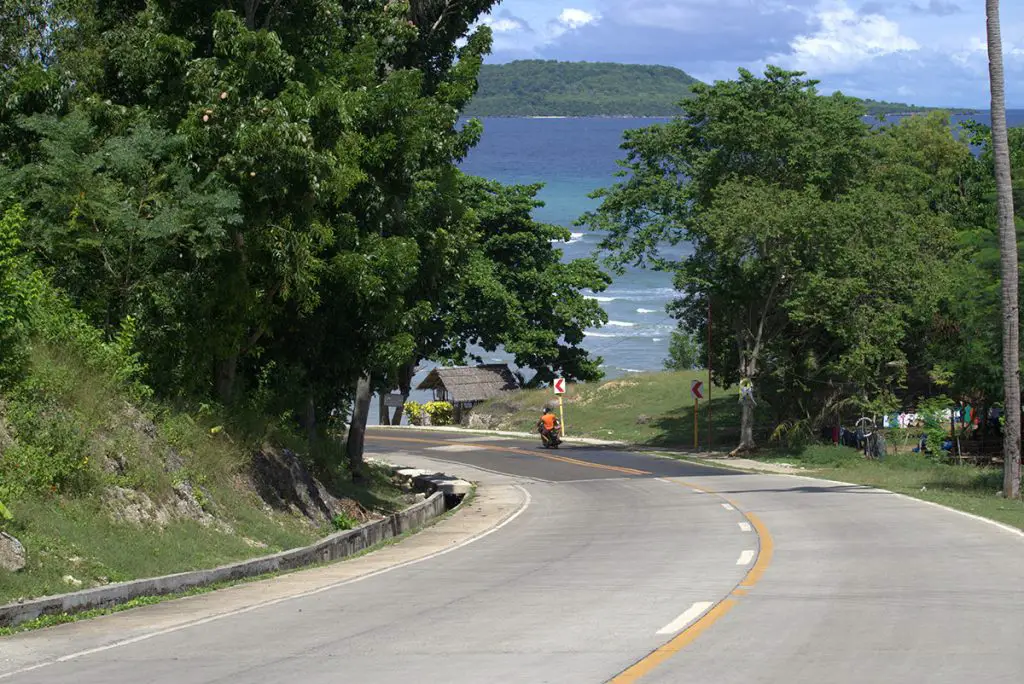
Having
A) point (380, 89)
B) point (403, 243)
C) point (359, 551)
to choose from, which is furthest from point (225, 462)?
point (380, 89)

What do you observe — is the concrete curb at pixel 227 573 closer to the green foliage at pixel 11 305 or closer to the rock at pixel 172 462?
the rock at pixel 172 462

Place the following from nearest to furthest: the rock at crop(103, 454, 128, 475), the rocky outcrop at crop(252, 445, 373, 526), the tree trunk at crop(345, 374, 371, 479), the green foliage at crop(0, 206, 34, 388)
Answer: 1. the green foliage at crop(0, 206, 34, 388)
2. the rock at crop(103, 454, 128, 475)
3. the rocky outcrop at crop(252, 445, 373, 526)
4. the tree trunk at crop(345, 374, 371, 479)

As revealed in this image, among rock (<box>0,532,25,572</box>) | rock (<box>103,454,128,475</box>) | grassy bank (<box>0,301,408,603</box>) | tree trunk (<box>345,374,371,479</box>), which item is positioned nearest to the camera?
rock (<box>0,532,25,572</box>)

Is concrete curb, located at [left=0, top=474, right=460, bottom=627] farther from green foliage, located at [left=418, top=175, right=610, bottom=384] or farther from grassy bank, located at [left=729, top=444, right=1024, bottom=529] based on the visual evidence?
green foliage, located at [left=418, top=175, right=610, bottom=384]

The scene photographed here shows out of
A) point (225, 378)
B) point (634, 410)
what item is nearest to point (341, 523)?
point (225, 378)

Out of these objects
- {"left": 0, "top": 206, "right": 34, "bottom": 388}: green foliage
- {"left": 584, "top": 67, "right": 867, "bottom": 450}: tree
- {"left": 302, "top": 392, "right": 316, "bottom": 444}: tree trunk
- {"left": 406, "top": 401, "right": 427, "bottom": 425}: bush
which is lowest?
{"left": 406, "top": 401, "right": 427, "bottom": 425}: bush

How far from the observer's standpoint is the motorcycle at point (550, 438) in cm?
5192

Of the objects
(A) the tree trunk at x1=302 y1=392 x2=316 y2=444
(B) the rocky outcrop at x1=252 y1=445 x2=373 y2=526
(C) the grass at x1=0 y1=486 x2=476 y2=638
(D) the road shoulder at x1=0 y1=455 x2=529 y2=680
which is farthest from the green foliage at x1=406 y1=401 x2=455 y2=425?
(C) the grass at x1=0 y1=486 x2=476 y2=638

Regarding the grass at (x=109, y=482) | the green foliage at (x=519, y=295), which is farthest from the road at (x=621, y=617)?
the green foliage at (x=519, y=295)

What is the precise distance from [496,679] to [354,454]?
81.0 ft

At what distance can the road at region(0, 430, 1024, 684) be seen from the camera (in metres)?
9.57

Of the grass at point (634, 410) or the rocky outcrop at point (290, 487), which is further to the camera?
the grass at point (634, 410)

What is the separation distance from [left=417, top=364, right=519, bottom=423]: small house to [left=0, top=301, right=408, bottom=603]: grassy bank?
150 feet

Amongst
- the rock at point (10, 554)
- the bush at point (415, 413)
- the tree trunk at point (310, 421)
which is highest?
the tree trunk at point (310, 421)
